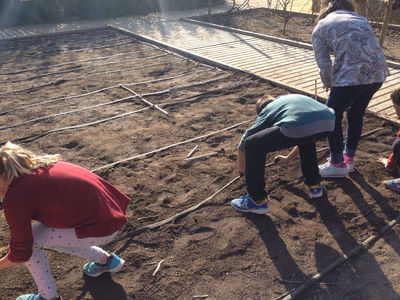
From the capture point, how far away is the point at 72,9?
1245 cm

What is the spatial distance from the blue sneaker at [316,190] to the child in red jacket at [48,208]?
5.38ft

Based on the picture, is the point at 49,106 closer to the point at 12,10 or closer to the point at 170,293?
the point at 170,293

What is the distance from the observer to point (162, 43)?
8508 millimetres

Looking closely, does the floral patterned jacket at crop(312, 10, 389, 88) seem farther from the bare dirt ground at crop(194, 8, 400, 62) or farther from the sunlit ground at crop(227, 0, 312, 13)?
the sunlit ground at crop(227, 0, 312, 13)

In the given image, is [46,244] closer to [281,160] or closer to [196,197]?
[196,197]

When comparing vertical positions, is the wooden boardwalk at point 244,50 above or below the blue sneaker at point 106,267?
above

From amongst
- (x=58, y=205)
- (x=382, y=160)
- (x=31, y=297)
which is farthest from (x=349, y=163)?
(x=31, y=297)

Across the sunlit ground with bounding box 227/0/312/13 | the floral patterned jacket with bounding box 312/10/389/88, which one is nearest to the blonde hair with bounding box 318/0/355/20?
the floral patterned jacket with bounding box 312/10/389/88

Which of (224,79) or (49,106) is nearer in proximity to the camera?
(49,106)

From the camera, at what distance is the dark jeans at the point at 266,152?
8.71 ft

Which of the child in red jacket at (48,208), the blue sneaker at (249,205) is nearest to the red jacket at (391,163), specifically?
the blue sneaker at (249,205)

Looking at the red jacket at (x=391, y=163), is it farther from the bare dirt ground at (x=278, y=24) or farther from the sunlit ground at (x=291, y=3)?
the sunlit ground at (x=291, y=3)

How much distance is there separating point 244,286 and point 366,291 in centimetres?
76

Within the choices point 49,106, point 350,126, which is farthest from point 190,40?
point 350,126
